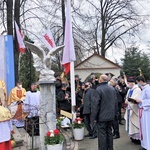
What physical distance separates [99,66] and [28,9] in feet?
54.3

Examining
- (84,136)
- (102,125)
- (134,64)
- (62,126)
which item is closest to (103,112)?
(102,125)

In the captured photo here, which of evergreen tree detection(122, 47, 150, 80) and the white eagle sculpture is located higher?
evergreen tree detection(122, 47, 150, 80)

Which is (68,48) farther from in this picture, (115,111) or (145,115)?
(145,115)

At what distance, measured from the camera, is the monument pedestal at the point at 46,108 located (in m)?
7.19

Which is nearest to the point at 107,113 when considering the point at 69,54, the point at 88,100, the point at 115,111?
the point at 115,111

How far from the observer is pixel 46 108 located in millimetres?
7203

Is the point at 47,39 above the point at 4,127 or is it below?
→ above

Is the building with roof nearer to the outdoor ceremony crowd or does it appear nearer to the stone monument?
the outdoor ceremony crowd

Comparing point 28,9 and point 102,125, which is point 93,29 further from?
point 102,125

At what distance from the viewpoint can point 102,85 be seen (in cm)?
628

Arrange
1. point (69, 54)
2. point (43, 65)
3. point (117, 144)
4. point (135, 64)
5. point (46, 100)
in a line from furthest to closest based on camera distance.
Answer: point (135, 64) → point (69, 54) → point (117, 144) → point (43, 65) → point (46, 100)

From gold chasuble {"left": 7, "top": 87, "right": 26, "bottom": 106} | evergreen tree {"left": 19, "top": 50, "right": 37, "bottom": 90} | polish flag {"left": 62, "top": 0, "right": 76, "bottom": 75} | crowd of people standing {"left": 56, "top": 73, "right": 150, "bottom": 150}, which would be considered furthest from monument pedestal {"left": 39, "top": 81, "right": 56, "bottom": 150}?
evergreen tree {"left": 19, "top": 50, "right": 37, "bottom": 90}

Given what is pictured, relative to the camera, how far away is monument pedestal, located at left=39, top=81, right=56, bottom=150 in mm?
7188

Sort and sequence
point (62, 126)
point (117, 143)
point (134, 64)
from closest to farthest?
point (117, 143) → point (62, 126) → point (134, 64)
